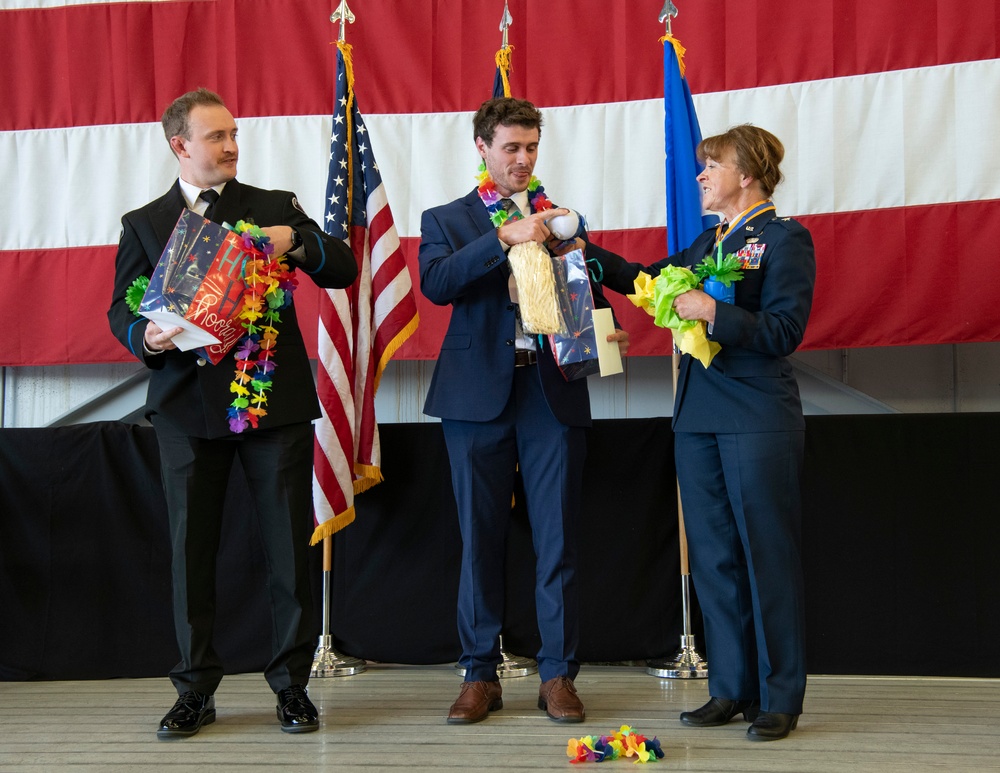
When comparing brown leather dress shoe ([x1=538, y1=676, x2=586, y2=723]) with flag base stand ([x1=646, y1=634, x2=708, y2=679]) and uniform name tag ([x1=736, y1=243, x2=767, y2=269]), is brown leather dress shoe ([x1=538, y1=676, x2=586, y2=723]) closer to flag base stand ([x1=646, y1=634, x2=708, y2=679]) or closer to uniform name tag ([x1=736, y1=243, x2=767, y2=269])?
flag base stand ([x1=646, y1=634, x2=708, y2=679])

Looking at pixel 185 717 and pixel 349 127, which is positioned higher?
pixel 349 127

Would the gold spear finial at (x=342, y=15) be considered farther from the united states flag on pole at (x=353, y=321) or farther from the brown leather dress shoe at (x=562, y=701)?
the brown leather dress shoe at (x=562, y=701)

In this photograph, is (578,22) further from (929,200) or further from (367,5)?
(929,200)

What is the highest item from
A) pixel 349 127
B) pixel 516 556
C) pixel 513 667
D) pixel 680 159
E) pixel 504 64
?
pixel 504 64

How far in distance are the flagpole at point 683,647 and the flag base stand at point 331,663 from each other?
1.09 m

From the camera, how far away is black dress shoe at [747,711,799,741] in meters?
2.60

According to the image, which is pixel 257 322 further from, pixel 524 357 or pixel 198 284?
pixel 524 357

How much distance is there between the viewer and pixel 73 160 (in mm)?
4207

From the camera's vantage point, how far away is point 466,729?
2.77 m

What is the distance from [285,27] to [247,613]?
2.40 metres

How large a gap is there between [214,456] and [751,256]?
62.4 inches

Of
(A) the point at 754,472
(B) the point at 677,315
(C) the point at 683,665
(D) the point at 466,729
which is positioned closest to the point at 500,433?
(B) the point at 677,315

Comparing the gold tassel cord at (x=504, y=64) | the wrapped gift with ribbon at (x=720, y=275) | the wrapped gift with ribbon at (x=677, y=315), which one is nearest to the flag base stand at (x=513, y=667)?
the wrapped gift with ribbon at (x=677, y=315)

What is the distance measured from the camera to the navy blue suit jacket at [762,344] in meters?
2.59
